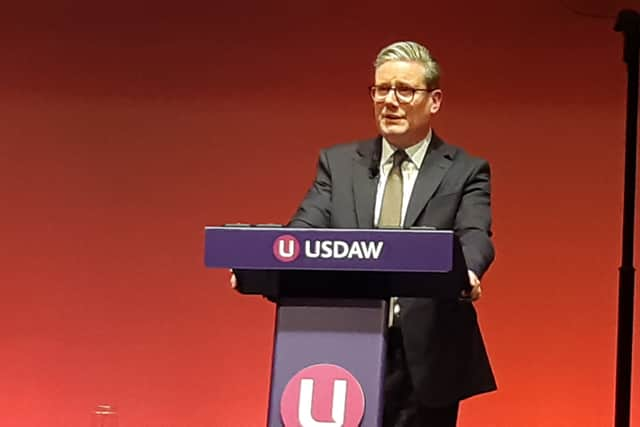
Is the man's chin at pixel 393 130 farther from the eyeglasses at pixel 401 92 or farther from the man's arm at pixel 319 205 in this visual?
the man's arm at pixel 319 205

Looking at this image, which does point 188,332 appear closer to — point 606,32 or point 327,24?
point 327,24

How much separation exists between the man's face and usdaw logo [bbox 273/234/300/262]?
0.52 meters

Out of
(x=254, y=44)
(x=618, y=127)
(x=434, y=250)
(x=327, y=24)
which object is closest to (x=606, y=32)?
(x=618, y=127)

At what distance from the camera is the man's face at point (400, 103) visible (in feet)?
7.00

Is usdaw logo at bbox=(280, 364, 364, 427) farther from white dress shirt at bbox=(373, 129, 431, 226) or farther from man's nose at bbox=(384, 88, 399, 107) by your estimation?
man's nose at bbox=(384, 88, 399, 107)

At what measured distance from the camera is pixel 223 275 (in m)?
3.82

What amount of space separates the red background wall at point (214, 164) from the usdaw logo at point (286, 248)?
6.87 feet

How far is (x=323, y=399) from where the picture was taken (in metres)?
1.74

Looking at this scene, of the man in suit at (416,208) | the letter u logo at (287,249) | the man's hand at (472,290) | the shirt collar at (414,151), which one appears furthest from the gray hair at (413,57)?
the letter u logo at (287,249)

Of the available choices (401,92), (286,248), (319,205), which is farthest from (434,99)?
(286,248)

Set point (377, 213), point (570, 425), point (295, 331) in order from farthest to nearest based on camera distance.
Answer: point (570, 425), point (377, 213), point (295, 331)

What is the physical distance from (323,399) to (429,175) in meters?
0.62

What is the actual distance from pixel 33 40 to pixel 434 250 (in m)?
2.62

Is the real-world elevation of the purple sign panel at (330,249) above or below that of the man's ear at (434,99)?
below
